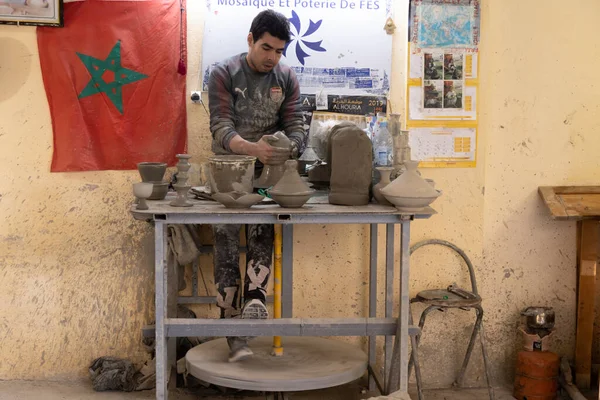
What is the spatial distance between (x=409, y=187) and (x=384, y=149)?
503 mm

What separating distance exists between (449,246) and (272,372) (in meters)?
1.29

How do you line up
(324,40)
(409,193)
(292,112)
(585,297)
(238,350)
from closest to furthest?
(409,193)
(238,350)
(292,112)
(324,40)
(585,297)

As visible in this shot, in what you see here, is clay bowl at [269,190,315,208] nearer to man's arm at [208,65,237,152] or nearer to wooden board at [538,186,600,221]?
man's arm at [208,65,237,152]

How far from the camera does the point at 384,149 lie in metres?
3.97

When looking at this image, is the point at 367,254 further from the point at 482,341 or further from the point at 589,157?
the point at 589,157

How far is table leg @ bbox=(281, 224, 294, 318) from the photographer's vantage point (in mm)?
4285

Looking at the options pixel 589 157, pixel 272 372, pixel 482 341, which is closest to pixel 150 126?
pixel 272 372

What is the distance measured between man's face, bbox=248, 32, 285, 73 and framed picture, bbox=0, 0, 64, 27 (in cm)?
104

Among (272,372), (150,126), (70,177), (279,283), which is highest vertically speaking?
(150,126)

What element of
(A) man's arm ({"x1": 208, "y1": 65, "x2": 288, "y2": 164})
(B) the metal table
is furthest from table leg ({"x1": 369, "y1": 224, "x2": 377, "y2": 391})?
(A) man's arm ({"x1": 208, "y1": 65, "x2": 288, "y2": 164})

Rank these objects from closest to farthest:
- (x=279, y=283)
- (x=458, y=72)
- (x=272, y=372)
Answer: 1. (x=272, y=372)
2. (x=279, y=283)
3. (x=458, y=72)

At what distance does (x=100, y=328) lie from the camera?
4367mm

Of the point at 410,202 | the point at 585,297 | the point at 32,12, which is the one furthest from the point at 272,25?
the point at 585,297

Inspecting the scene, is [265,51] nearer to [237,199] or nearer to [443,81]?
[237,199]
